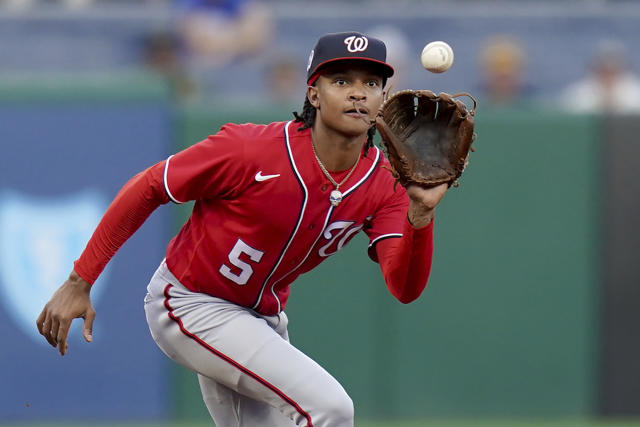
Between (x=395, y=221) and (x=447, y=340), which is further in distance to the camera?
(x=447, y=340)

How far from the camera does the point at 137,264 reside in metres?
7.12

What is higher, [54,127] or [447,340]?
[54,127]

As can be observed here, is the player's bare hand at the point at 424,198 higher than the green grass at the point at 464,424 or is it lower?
higher

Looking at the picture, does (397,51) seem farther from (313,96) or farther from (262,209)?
(262,209)

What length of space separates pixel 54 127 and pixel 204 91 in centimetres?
161

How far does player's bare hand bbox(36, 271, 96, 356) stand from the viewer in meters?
3.98

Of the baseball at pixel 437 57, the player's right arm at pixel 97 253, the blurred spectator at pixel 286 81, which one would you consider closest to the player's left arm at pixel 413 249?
the baseball at pixel 437 57

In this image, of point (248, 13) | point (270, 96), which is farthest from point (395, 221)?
point (248, 13)

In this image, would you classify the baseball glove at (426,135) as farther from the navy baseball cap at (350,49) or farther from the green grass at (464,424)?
the green grass at (464,424)

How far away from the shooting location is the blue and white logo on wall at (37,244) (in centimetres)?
703

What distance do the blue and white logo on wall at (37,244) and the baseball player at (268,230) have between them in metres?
2.88

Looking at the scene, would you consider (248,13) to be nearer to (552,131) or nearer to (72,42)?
(72,42)

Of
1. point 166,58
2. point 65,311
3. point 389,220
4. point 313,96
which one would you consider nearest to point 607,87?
point 166,58

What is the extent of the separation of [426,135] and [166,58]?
5131 millimetres
